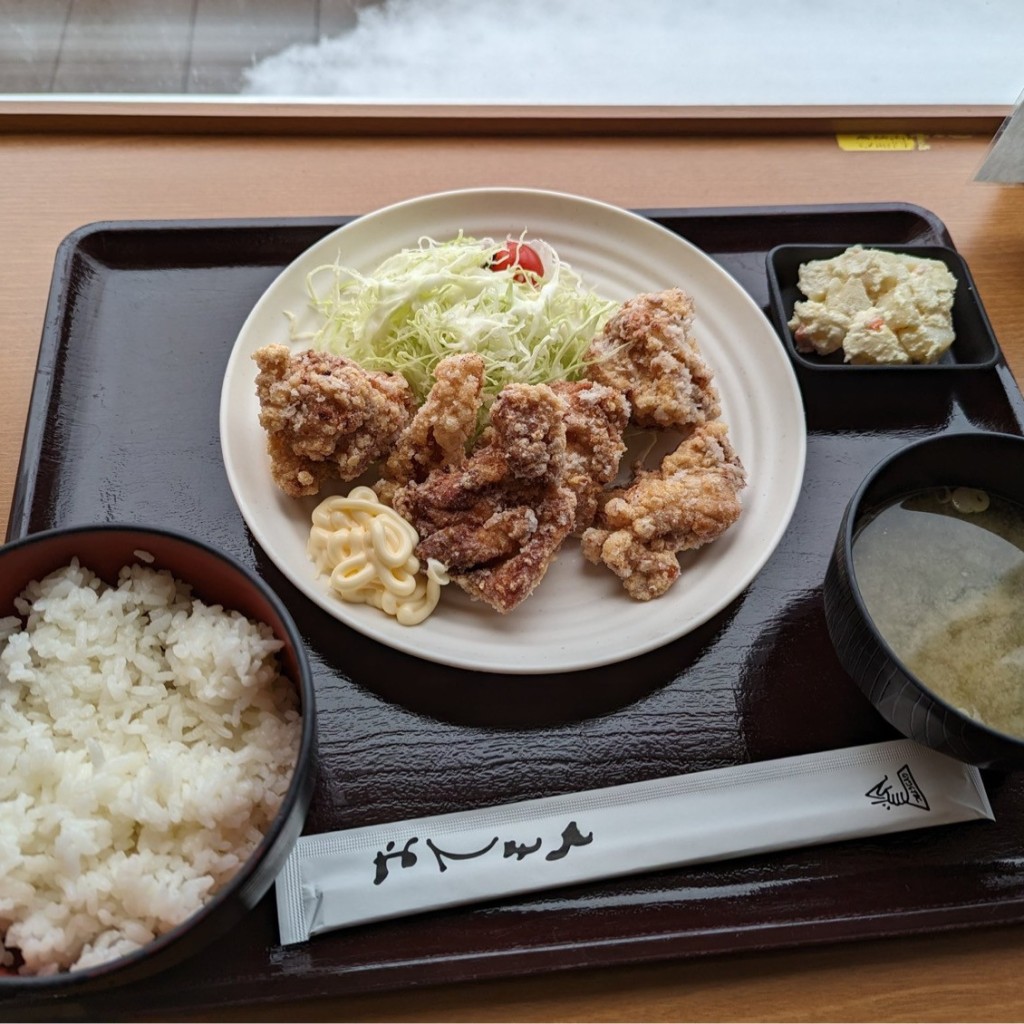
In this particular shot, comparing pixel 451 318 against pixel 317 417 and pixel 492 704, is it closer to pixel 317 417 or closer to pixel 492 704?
pixel 317 417

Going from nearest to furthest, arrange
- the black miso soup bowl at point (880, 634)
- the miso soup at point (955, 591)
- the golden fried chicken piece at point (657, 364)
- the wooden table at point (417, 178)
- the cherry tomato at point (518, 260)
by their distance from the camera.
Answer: the black miso soup bowl at point (880, 634)
the miso soup at point (955, 591)
the golden fried chicken piece at point (657, 364)
the cherry tomato at point (518, 260)
the wooden table at point (417, 178)

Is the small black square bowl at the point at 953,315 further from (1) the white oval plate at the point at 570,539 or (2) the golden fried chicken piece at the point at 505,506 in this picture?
(2) the golden fried chicken piece at the point at 505,506

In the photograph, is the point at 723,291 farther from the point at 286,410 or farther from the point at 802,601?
the point at 286,410

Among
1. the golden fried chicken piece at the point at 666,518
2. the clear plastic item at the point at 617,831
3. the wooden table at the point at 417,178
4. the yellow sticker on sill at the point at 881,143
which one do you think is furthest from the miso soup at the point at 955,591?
the yellow sticker on sill at the point at 881,143

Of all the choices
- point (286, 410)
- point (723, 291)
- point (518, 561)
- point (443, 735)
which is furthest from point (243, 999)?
point (723, 291)

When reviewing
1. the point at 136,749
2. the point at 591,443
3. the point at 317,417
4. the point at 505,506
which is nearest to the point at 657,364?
the point at 591,443
